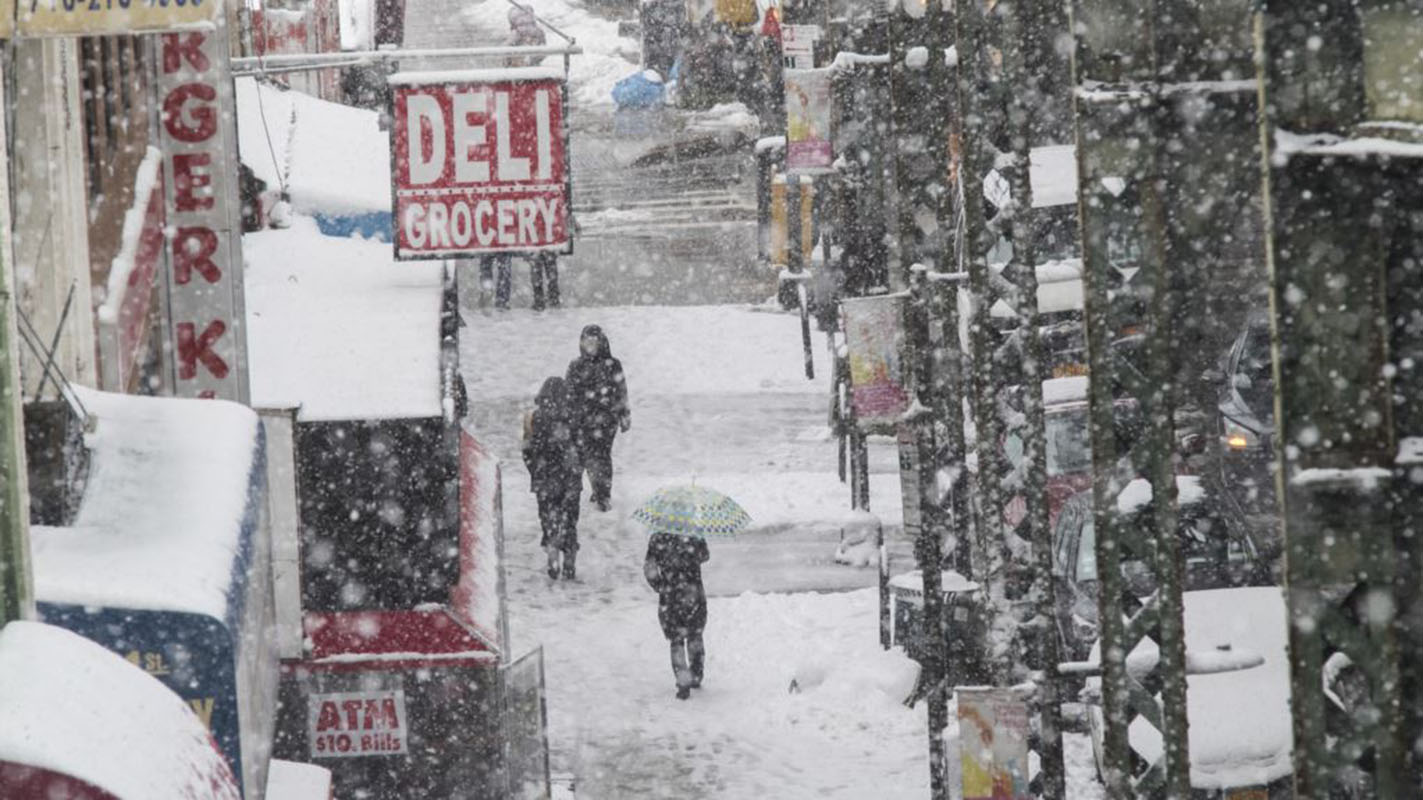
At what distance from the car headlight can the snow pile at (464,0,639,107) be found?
2596 centimetres

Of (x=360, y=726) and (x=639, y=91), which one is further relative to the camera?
(x=639, y=91)

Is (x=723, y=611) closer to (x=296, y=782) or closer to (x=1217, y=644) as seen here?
(x=1217, y=644)

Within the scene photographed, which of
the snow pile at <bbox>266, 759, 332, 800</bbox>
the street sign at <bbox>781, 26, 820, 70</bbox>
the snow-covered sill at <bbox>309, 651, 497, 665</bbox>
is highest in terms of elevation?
the street sign at <bbox>781, 26, 820, 70</bbox>

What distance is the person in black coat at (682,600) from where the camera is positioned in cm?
1411

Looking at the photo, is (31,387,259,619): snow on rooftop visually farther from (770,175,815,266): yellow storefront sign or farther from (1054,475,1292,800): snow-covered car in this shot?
(770,175,815,266): yellow storefront sign

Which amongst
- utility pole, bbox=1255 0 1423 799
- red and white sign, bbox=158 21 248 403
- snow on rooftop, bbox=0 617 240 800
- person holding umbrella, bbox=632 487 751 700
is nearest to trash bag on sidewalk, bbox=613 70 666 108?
person holding umbrella, bbox=632 487 751 700

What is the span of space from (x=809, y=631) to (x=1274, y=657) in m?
4.58

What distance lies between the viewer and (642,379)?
24.5m

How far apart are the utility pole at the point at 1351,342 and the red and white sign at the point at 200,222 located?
7.69 metres

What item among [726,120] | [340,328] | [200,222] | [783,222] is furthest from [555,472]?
[726,120]

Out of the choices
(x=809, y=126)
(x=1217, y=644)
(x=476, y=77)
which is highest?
(x=476, y=77)

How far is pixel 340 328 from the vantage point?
13250 mm

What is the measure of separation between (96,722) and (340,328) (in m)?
8.80

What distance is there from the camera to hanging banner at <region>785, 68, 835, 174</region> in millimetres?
21266
